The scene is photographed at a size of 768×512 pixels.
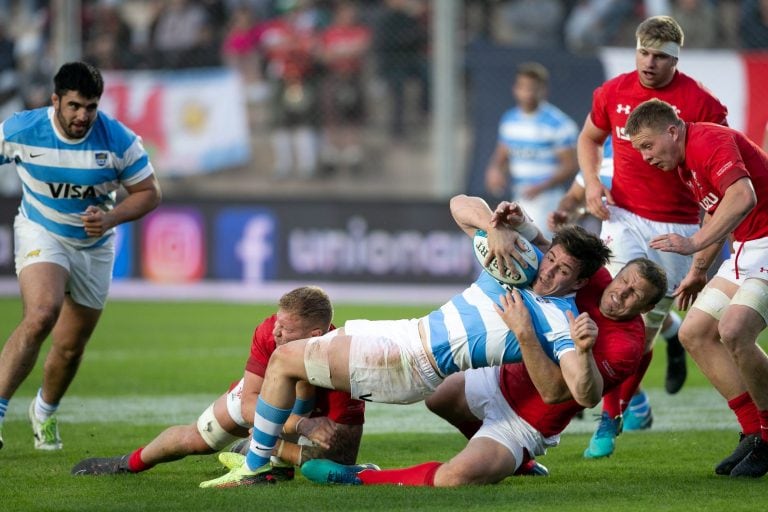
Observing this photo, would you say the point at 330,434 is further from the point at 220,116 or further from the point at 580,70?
the point at 220,116

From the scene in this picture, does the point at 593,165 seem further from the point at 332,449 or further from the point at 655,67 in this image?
the point at 332,449

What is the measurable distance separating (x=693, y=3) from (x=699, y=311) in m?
10.1

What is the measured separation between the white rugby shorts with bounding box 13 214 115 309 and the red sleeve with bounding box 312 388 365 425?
201 centimetres

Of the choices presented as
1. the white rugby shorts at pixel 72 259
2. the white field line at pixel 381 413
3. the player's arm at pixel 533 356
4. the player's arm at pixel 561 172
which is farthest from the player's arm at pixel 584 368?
the player's arm at pixel 561 172

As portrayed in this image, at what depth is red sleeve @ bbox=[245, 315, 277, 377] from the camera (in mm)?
6457

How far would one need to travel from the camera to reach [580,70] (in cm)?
1572

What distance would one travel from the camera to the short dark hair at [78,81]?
24.6ft

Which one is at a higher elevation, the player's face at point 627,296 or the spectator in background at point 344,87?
the spectator in background at point 344,87

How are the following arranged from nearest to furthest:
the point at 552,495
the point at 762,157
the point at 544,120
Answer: the point at 552,495 < the point at 762,157 < the point at 544,120

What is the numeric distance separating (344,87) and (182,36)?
240 centimetres

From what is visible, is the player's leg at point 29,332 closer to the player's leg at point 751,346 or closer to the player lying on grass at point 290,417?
the player lying on grass at point 290,417

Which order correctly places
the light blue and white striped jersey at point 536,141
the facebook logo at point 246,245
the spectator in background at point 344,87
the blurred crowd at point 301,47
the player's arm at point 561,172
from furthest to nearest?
the spectator in background at point 344,87 < the blurred crowd at point 301,47 < the facebook logo at point 246,245 < the light blue and white striped jersey at point 536,141 < the player's arm at point 561,172

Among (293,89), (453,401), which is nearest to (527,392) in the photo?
(453,401)

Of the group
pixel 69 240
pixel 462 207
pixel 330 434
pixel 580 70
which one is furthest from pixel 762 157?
pixel 580 70
